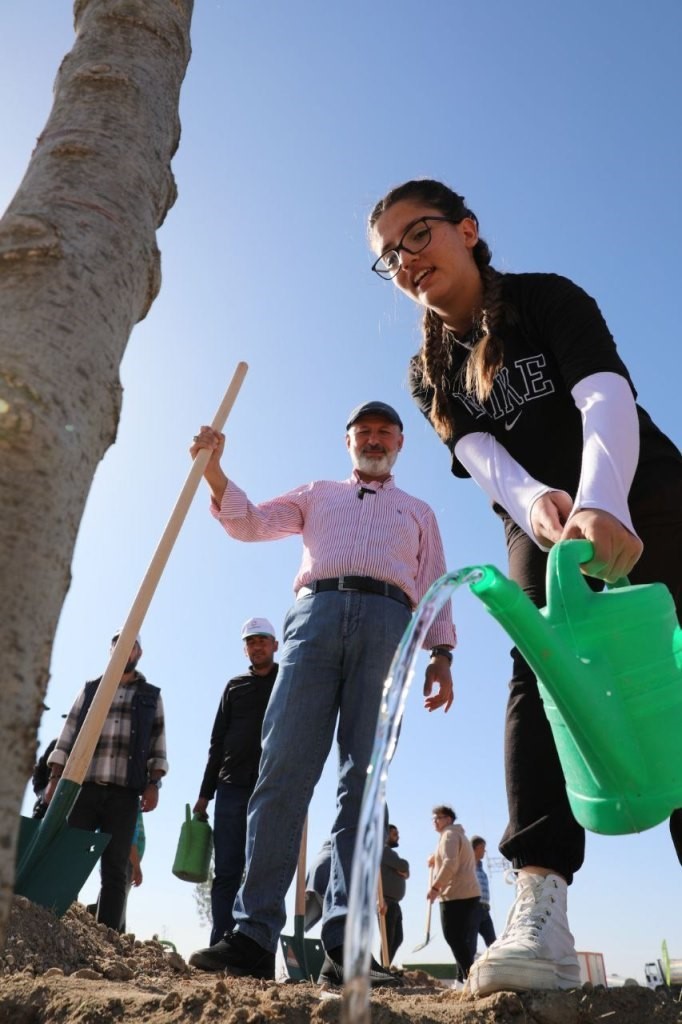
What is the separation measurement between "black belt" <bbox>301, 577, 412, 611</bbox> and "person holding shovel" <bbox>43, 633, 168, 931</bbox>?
1.78m

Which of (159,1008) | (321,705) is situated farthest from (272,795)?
(159,1008)

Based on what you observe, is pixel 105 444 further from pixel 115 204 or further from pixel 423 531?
pixel 423 531

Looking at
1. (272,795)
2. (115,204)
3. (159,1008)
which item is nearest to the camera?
(115,204)

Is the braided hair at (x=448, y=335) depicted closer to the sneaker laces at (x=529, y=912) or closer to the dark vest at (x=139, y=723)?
the sneaker laces at (x=529, y=912)

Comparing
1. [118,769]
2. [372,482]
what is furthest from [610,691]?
[118,769]

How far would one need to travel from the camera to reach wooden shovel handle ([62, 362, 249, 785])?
3.35 metres

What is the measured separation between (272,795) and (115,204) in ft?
6.72

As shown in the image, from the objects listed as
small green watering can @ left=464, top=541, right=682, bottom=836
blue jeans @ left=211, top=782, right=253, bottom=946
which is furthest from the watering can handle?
blue jeans @ left=211, top=782, right=253, bottom=946

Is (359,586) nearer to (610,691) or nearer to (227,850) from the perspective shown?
(610,691)

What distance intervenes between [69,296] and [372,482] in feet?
8.67

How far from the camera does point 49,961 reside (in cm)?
301

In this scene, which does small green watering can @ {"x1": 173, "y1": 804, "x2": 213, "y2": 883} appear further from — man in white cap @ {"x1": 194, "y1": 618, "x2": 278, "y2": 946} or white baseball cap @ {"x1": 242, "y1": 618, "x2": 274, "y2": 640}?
white baseball cap @ {"x1": 242, "y1": 618, "x2": 274, "y2": 640}

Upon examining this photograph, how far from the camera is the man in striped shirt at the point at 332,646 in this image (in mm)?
2674

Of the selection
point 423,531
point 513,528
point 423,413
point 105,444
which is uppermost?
point 423,531
